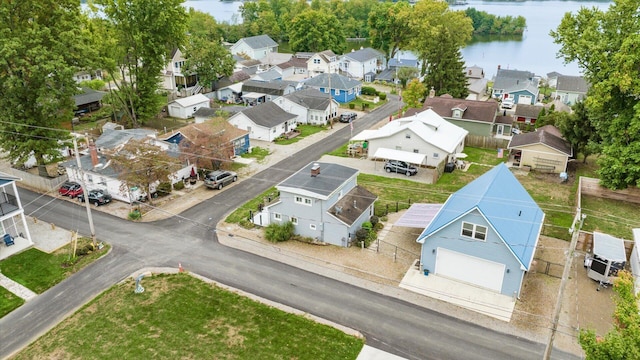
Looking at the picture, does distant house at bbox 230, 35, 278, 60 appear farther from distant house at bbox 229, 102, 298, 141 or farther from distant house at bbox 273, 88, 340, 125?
distant house at bbox 229, 102, 298, 141

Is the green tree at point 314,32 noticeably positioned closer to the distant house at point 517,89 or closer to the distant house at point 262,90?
the distant house at point 262,90

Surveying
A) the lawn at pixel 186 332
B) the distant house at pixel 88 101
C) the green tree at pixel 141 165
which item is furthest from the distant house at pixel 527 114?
the distant house at pixel 88 101

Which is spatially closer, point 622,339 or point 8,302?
point 622,339

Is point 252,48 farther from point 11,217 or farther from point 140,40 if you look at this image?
point 11,217

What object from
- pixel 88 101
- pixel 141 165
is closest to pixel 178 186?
pixel 141 165

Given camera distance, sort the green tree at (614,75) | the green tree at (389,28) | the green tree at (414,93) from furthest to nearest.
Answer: the green tree at (389,28), the green tree at (414,93), the green tree at (614,75)
